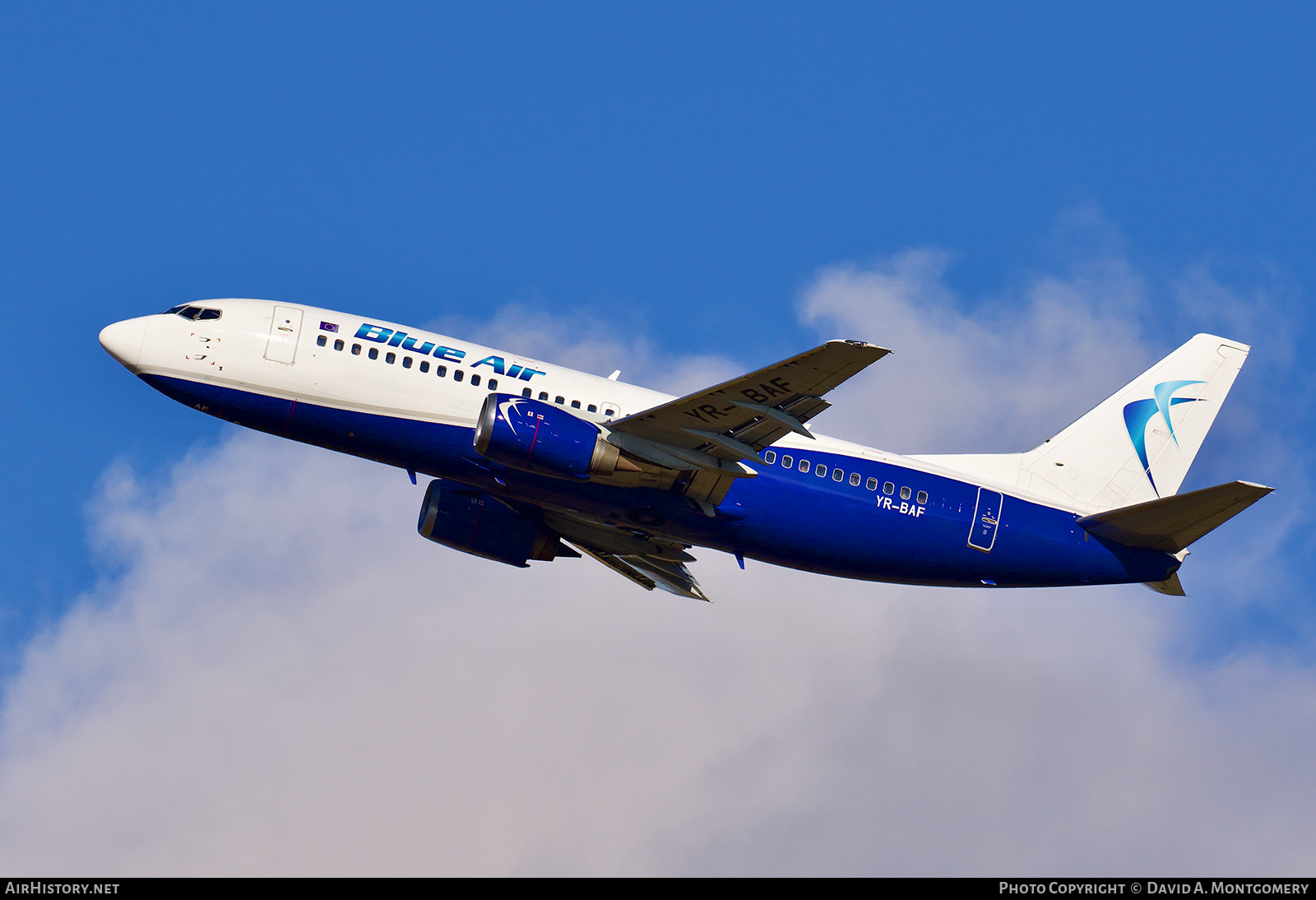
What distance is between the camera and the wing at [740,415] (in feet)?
115

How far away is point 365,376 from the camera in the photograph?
131 ft

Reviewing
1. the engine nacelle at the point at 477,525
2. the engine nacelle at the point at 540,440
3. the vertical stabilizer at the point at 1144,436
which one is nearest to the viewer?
the engine nacelle at the point at 540,440

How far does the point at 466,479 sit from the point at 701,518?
737cm

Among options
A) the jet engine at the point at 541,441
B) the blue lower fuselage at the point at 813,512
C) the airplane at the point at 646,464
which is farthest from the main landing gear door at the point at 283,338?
the jet engine at the point at 541,441

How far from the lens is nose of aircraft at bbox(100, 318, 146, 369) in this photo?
40125mm

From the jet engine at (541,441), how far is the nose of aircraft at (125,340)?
35.0 feet

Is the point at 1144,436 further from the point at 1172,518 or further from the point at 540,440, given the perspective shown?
the point at 540,440

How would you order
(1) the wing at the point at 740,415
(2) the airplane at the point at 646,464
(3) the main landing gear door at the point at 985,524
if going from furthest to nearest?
(3) the main landing gear door at the point at 985,524
(2) the airplane at the point at 646,464
(1) the wing at the point at 740,415

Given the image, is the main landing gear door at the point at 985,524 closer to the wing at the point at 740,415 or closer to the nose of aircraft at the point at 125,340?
the wing at the point at 740,415

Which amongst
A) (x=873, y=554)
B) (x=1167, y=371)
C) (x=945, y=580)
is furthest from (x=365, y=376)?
(x=1167, y=371)

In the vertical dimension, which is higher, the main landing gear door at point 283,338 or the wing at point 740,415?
the main landing gear door at point 283,338

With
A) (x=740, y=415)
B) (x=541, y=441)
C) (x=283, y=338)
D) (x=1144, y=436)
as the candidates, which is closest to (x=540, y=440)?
(x=541, y=441)

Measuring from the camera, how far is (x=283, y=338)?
40312 mm

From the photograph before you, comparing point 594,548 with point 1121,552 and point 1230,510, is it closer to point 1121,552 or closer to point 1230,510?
point 1121,552
